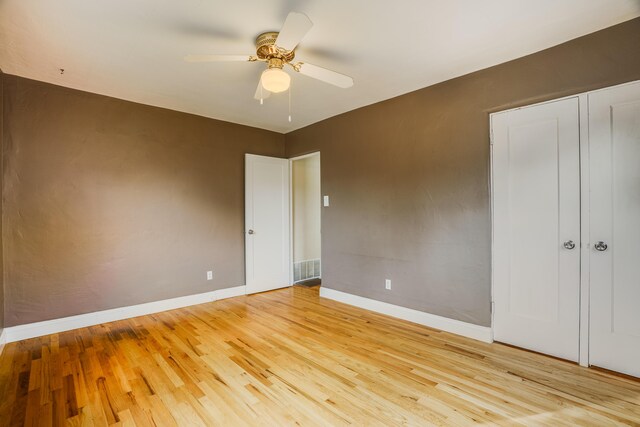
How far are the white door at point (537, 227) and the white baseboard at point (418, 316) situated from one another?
149mm

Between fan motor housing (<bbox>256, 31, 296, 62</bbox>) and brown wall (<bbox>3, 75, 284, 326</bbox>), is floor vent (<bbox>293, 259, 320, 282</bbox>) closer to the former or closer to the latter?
brown wall (<bbox>3, 75, 284, 326</bbox>)

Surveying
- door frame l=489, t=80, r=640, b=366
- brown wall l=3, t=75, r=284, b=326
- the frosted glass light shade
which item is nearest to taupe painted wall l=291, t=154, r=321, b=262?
brown wall l=3, t=75, r=284, b=326

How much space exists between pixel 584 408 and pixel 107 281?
4349mm

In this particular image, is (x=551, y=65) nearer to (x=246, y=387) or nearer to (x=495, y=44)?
(x=495, y=44)

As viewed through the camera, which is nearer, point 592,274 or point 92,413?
point 92,413

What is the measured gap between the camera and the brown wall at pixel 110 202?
291cm

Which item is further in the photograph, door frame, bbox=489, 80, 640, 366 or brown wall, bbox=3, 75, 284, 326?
brown wall, bbox=3, 75, 284, 326

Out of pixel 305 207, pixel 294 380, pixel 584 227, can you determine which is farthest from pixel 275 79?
pixel 305 207

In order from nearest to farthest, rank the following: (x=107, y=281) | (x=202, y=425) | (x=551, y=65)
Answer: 1. (x=202, y=425)
2. (x=551, y=65)
3. (x=107, y=281)

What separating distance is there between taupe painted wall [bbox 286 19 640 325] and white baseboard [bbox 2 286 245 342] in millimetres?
1739

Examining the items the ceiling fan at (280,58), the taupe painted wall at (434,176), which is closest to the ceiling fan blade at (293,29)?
the ceiling fan at (280,58)

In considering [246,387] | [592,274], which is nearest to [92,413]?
[246,387]

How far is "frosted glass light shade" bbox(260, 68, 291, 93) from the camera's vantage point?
6.82 ft

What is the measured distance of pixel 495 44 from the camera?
7.80 ft
